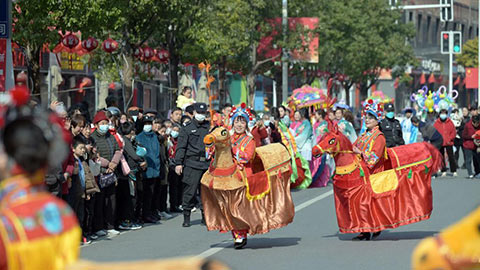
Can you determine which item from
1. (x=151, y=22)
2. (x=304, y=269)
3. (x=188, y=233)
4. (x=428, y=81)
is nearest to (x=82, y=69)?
(x=151, y=22)

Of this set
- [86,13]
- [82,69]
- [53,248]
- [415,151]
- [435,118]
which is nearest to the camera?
[53,248]

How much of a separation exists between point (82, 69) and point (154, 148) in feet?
66.3

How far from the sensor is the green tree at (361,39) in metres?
50.1

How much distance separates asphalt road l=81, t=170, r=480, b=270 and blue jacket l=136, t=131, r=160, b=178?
2.53ft

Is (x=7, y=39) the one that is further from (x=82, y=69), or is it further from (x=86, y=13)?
(x=82, y=69)

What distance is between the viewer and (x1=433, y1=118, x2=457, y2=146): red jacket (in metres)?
26.7

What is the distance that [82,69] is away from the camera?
35875mm

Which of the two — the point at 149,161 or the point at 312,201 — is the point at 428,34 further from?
the point at 149,161

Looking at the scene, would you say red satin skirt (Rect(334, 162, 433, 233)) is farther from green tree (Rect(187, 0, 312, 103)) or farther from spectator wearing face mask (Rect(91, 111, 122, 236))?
green tree (Rect(187, 0, 312, 103))

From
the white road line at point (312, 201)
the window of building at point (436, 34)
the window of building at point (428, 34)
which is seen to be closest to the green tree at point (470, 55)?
the window of building at point (428, 34)

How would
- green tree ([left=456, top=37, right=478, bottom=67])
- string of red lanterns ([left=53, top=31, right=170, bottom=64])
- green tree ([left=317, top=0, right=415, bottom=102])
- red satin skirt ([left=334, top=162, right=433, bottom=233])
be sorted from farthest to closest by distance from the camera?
green tree ([left=456, top=37, right=478, bottom=67]) < green tree ([left=317, top=0, right=415, bottom=102]) < string of red lanterns ([left=53, top=31, right=170, bottom=64]) < red satin skirt ([left=334, top=162, right=433, bottom=233])

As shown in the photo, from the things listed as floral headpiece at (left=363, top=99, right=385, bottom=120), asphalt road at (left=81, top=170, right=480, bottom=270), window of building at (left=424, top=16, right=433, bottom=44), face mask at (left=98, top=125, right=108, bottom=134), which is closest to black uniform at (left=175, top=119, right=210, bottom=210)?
asphalt road at (left=81, top=170, right=480, bottom=270)

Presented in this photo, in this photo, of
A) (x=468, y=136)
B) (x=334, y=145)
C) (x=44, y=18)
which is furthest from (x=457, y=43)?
(x=334, y=145)

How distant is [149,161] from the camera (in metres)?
16.1
